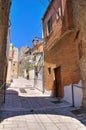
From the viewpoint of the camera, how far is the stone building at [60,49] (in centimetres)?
1131

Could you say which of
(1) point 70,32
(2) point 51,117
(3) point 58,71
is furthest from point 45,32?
(2) point 51,117

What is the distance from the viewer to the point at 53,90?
14922 mm

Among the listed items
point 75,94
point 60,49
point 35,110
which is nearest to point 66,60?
point 60,49

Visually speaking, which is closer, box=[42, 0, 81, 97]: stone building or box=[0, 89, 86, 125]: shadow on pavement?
box=[0, 89, 86, 125]: shadow on pavement

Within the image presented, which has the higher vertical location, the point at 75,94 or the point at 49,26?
the point at 49,26

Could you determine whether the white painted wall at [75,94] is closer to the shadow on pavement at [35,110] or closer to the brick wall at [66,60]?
the brick wall at [66,60]

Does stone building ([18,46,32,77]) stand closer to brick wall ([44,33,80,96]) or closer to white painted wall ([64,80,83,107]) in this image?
brick wall ([44,33,80,96])

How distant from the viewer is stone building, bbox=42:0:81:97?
11312mm

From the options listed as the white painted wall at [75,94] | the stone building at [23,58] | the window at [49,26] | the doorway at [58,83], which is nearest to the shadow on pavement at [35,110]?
the white painted wall at [75,94]

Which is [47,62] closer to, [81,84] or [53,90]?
[53,90]

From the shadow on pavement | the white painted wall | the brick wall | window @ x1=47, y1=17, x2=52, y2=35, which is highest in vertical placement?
window @ x1=47, y1=17, x2=52, y2=35

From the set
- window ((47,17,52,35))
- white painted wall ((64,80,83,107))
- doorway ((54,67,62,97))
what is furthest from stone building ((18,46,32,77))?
white painted wall ((64,80,83,107))

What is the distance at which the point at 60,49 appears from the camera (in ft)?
43.8

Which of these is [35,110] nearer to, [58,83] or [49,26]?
[58,83]
